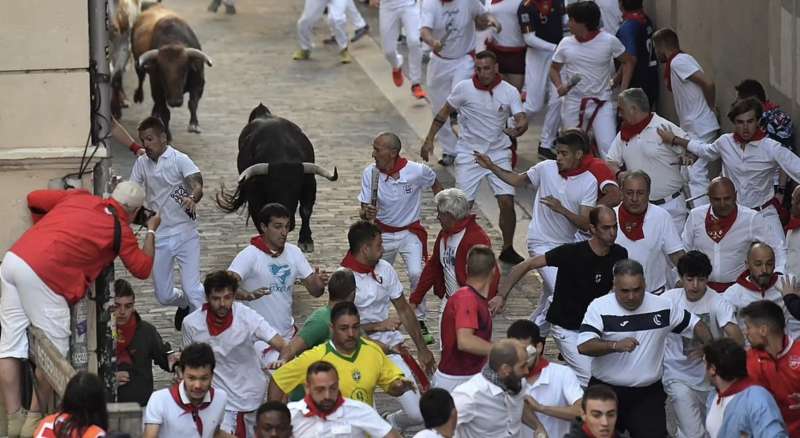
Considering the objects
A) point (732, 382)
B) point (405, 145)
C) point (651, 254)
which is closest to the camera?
point (732, 382)

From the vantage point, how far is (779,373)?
33.6ft

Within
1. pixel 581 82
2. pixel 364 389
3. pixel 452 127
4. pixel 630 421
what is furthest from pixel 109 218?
pixel 452 127

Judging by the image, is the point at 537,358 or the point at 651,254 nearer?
the point at 537,358

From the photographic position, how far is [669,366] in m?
11.8

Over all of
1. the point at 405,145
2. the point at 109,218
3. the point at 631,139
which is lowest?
the point at 405,145

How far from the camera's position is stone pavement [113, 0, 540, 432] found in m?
16.3

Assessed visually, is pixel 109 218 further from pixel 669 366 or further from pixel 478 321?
pixel 669 366

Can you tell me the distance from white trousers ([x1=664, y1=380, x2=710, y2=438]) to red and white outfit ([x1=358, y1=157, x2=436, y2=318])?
3013 mm

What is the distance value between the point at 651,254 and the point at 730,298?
84 centimetres

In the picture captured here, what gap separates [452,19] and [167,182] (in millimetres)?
5930

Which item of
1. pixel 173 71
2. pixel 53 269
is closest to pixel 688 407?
pixel 53 269

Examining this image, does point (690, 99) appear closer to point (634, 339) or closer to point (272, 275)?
point (272, 275)

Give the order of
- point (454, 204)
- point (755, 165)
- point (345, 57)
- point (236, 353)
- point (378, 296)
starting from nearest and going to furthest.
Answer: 1. point (236, 353)
2. point (378, 296)
3. point (454, 204)
4. point (755, 165)
5. point (345, 57)

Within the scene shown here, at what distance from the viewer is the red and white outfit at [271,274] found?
40.9 feet
